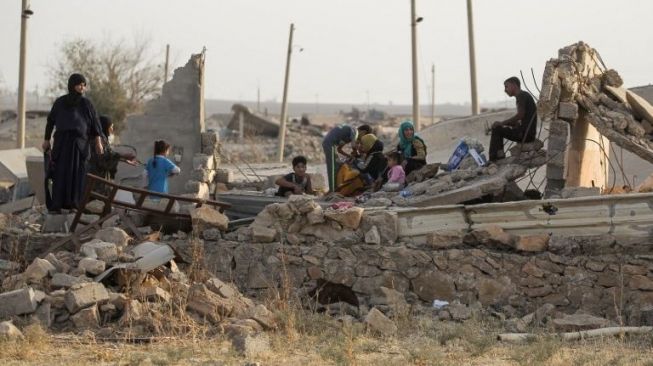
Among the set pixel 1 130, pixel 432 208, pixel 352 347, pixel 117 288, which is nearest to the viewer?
pixel 352 347

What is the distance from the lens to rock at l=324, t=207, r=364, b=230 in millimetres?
9336

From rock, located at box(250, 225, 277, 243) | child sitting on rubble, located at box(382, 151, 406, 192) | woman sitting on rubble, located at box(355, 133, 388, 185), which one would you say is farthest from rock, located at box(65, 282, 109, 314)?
woman sitting on rubble, located at box(355, 133, 388, 185)

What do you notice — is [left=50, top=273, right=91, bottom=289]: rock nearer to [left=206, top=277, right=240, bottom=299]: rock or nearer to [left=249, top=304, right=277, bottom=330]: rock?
[left=206, top=277, right=240, bottom=299]: rock

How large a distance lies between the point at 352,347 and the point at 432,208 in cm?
217

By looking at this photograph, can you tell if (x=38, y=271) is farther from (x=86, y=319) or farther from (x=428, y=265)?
(x=428, y=265)

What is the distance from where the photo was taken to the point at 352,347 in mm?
7453

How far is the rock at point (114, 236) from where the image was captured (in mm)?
9195

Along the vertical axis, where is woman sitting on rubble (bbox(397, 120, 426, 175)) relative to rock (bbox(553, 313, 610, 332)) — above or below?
above

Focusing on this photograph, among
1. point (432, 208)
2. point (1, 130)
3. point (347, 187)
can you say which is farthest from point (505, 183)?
point (1, 130)

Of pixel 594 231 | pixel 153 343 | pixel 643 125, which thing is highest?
pixel 643 125

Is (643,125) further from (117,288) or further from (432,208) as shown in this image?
(117,288)

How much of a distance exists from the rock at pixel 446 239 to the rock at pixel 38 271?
309 centimetres

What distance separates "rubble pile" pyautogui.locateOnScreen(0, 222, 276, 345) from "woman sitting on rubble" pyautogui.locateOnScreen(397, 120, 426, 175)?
3.37 metres

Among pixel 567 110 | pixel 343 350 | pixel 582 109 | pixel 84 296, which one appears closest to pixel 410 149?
pixel 582 109
